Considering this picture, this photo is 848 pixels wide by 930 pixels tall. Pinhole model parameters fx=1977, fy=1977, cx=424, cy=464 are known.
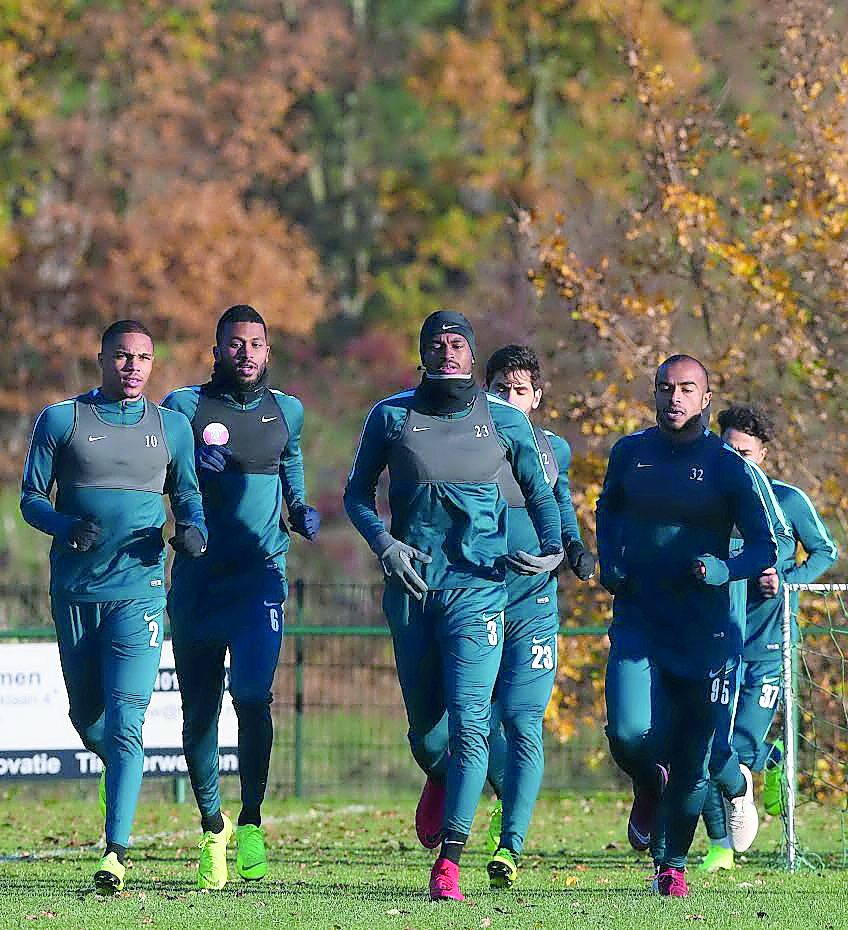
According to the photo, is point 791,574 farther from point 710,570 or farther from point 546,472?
point 710,570

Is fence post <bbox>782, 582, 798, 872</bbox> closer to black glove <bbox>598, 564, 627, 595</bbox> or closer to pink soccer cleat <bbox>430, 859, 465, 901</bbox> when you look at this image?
black glove <bbox>598, 564, 627, 595</bbox>

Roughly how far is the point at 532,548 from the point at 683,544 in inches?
45.4

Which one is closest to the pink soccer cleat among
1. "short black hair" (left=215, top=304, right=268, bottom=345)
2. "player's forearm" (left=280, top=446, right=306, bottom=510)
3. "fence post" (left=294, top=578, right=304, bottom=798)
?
"player's forearm" (left=280, top=446, right=306, bottom=510)

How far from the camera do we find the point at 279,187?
124 feet

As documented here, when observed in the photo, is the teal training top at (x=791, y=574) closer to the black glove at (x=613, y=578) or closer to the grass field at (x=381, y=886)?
the grass field at (x=381, y=886)

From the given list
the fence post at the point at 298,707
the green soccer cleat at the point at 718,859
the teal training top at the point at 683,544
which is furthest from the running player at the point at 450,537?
the fence post at the point at 298,707

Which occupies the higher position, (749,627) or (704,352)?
(704,352)

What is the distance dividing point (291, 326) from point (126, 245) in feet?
9.88

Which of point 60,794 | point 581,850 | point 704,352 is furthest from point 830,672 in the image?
point 60,794

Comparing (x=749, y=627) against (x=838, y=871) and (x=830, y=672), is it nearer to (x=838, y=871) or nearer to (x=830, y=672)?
(x=838, y=871)

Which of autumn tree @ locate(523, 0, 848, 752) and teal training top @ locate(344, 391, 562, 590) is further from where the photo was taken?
autumn tree @ locate(523, 0, 848, 752)

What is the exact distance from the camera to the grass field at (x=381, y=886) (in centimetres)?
808

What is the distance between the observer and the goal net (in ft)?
35.3

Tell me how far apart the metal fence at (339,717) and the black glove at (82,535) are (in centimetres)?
693
